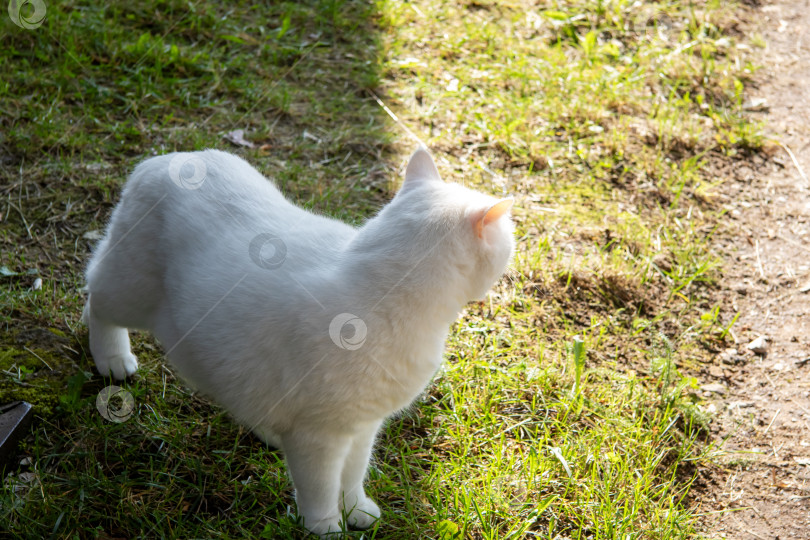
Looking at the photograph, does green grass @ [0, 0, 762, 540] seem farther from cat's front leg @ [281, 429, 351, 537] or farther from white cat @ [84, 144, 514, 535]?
white cat @ [84, 144, 514, 535]

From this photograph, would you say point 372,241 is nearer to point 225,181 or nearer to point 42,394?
point 225,181

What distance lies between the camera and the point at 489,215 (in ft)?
→ 5.80

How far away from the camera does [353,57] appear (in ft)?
14.1

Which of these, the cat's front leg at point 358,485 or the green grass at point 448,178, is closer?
the cat's front leg at point 358,485

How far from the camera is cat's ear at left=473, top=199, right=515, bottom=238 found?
1.74m

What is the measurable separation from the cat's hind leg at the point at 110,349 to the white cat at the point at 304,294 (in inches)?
7.3

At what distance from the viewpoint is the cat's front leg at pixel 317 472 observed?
74.3 inches

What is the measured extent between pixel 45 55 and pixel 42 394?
2.24 meters
